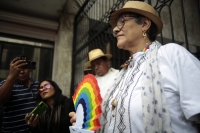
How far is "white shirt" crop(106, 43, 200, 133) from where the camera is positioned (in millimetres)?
817

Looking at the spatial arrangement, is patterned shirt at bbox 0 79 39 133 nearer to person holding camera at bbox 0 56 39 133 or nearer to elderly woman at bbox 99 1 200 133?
person holding camera at bbox 0 56 39 133

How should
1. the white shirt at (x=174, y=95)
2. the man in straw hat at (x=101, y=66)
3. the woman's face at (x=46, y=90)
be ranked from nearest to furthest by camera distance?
the white shirt at (x=174, y=95)
the woman's face at (x=46, y=90)
the man in straw hat at (x=101, y=66)

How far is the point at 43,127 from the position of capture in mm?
1954

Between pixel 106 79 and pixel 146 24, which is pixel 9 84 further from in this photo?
pixel 146 24

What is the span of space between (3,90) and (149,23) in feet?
6.24

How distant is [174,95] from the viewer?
35.4 inches

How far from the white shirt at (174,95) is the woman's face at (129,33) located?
10.8 inches

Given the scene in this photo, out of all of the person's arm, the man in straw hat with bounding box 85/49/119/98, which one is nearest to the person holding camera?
the person's arm

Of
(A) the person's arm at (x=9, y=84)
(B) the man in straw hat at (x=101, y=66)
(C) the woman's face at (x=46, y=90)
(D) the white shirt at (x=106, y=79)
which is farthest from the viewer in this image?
(B) the man in straw hat at (x=101, y=66)

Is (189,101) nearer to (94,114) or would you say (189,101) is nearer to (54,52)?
(94,114)

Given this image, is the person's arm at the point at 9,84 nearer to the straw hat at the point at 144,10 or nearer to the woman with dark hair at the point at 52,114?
the woman with dark hair at the point at 52,114

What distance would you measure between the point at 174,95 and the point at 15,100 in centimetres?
200

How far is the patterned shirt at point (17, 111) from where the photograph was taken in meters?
1.98

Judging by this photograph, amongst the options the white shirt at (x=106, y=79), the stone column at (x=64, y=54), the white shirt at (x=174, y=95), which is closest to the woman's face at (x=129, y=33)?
the white shirt at (x=174, y=95)
